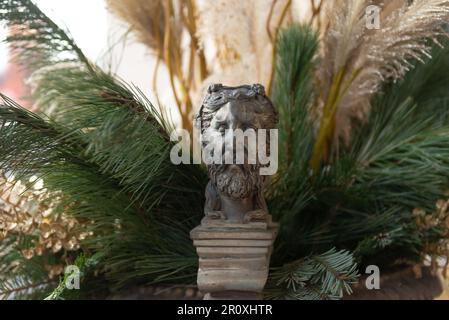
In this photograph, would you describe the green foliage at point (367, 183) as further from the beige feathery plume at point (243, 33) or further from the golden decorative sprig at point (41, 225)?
the golden decorative sprig at point (41, 225)

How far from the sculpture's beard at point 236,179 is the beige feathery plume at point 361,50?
18 centimetres

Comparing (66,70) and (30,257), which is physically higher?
(66,70)

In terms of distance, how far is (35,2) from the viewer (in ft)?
2.03

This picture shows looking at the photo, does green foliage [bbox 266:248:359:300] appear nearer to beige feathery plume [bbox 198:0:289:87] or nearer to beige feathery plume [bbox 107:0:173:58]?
beige feathery plume [bbox 198:0:289:87]

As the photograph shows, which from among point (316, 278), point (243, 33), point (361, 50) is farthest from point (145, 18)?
point (316, 278)

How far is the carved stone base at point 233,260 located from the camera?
524 millimetres

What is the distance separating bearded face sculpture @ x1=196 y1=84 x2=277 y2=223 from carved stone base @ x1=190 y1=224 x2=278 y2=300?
0.02 m

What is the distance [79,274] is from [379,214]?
1.06 ft

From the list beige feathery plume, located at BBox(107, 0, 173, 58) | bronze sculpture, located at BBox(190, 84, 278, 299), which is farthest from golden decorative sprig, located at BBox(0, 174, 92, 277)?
beige feathery plume, located at BBox(107, 0, 173, 58)

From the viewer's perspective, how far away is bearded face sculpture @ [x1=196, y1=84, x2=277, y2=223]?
530 mm

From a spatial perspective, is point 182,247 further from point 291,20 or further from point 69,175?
point 291,20

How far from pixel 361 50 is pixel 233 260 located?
0.91 ft

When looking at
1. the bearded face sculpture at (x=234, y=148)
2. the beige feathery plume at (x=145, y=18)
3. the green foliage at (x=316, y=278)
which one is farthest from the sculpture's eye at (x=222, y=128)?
the beige feathery plume at (x=145, y=18)
